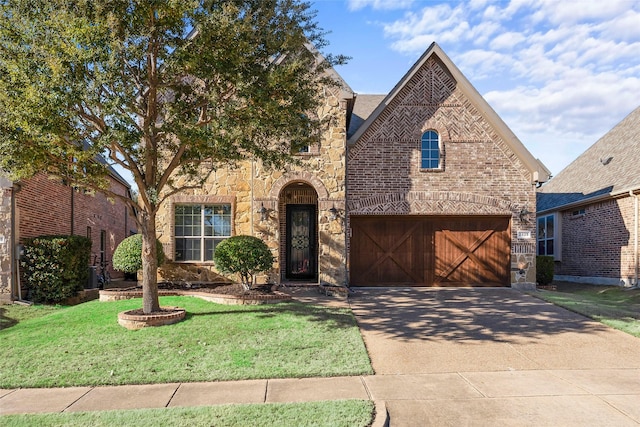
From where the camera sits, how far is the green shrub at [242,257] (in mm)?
11344

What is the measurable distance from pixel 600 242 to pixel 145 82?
1659 centimetres

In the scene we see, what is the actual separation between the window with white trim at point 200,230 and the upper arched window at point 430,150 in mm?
6321

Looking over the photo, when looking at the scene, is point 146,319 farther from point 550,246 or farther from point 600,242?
point 550,246

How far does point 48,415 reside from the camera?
5.22 m

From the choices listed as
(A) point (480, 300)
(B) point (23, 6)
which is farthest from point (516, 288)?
(B) point (23, 6)

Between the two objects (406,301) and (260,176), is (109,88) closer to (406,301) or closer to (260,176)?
(260,176)

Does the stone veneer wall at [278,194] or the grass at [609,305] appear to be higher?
the stone veneer wall at [278,194]

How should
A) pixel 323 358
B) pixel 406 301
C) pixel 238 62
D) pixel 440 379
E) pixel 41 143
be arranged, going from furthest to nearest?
pixel 406 301 → pixel 238 62 → pixel 41 143 → pixel 323 358 → pixel 440 379

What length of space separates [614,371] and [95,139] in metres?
9.38

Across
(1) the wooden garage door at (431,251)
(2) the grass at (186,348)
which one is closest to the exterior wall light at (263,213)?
(1) the wooden garage door at (431,251)

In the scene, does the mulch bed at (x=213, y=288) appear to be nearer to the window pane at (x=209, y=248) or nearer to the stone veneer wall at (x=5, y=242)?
the window pane at (x=209, y=248)

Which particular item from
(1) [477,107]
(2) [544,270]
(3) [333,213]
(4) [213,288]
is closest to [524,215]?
(2) [544,270]

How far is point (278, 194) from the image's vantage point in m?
14.0

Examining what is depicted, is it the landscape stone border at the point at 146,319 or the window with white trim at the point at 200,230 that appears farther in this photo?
the window with white trim at the point at 200,230
